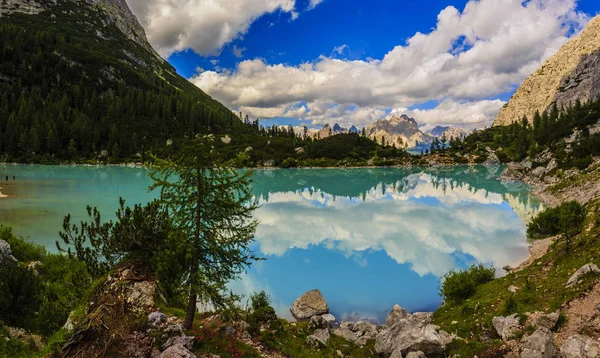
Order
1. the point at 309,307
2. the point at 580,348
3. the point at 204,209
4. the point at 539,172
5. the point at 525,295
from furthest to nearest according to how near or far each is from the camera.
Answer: the point at 539,172, the point at 309,307, the point at 525,295, the point at 204,209, the point at 580,348

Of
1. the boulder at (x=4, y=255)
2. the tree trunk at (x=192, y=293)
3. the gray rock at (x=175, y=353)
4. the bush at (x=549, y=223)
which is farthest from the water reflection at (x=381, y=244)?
the boulder at (x=4, y=255)

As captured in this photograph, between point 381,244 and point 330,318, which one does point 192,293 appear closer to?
point 330,318

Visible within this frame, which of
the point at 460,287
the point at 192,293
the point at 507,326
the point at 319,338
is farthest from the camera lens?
the point at 460,287

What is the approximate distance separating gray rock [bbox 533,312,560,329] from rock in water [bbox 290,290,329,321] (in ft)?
44.4

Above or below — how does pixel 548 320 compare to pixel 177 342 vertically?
above

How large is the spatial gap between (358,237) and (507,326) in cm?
3108

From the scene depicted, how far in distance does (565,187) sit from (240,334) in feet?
213

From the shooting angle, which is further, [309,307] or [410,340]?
[309,307]

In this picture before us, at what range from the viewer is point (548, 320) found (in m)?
12.2

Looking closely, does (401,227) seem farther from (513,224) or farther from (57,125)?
(57,125)

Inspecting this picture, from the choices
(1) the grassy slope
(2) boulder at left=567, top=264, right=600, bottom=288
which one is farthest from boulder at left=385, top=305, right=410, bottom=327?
(2) boulder at left=567, top=264, right=600, bottom=288

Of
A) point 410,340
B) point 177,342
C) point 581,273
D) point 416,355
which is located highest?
point 581,273

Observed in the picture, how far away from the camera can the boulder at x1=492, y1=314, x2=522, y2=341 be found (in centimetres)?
1252

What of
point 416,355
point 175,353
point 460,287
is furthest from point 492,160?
point 175,353
